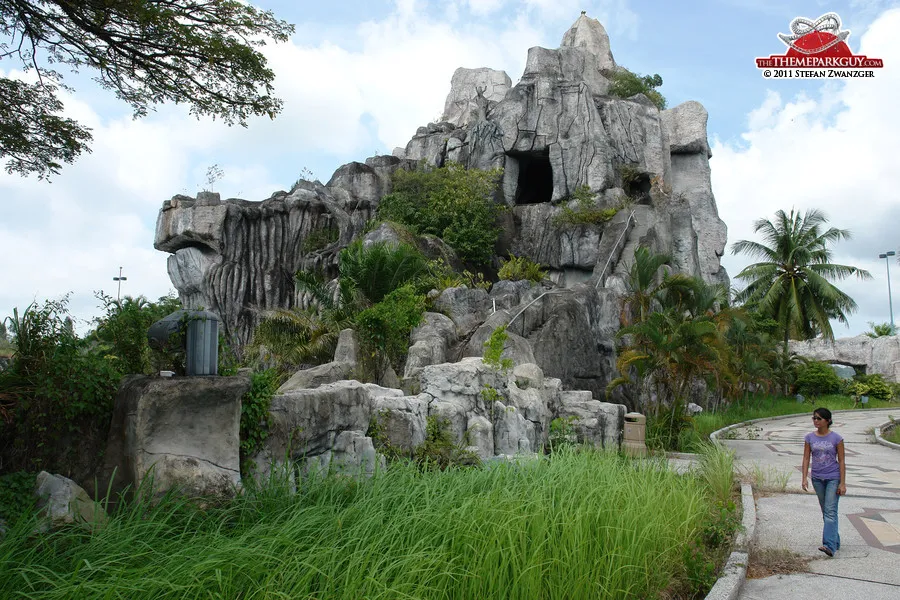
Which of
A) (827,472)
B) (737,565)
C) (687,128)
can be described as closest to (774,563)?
(737,565)

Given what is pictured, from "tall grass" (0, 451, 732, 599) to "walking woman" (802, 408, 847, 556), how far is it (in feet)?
3.62

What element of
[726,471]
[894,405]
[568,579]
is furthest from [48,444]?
[894,405]

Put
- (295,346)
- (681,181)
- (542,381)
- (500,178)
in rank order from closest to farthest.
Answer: (542,381)
(295,346)
(500,178)
(681,181)

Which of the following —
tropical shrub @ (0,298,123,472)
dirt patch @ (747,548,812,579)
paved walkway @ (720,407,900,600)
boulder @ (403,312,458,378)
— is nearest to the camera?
tropical shrub @ (0,298,123,472)

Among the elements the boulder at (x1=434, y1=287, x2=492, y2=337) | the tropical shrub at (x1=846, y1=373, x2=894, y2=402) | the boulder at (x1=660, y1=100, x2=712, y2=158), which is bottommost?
the tropical shrub at (x1=846, y1=373, x2=894, y2=402)

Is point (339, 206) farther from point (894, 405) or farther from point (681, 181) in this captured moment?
point (894, 405)

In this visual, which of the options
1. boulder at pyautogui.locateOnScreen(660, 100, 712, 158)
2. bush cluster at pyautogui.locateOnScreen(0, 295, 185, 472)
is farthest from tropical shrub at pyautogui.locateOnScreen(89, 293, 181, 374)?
boulder at pyautogui.locateOnScreen(660, 100, 712, 158)

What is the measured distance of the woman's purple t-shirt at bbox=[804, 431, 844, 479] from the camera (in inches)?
237

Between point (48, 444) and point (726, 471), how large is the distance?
21.5ft

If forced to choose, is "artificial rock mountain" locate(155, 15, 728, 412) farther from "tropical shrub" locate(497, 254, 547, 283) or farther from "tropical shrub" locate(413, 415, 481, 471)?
"tropical shrub" locate(413, 415, 481, 471)

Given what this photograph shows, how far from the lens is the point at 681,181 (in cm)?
3591

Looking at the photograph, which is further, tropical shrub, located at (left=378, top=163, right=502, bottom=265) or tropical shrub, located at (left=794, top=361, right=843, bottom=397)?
tropical shrub, located at (left=794, top=361, right=843, bottom=397)

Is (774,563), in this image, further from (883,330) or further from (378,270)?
(883,330)

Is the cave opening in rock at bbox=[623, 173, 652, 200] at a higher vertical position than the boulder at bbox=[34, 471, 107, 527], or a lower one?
higher
